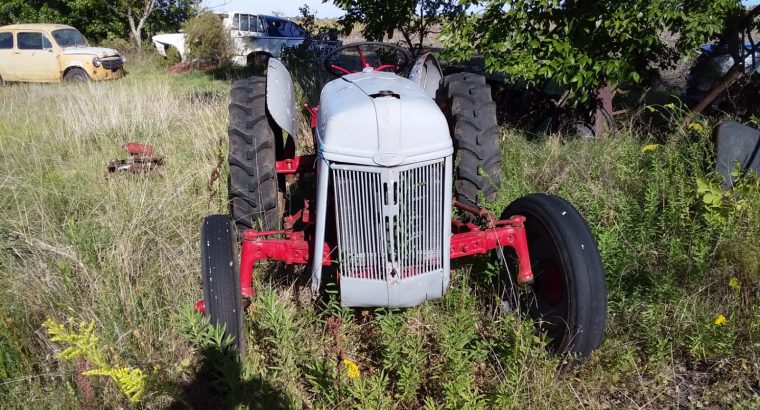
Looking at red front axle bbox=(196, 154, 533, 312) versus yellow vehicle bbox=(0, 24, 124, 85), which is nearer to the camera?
red front axle bbox=(196, 154, 533, 312)

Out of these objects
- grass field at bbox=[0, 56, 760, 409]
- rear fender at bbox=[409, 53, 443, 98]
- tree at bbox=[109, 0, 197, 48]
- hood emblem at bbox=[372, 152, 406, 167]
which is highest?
tree at bbox=[109, 0, 197, 48]

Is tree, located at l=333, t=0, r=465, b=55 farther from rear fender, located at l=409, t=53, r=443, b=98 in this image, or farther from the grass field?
the grass field

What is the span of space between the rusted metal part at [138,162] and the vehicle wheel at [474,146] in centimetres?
252

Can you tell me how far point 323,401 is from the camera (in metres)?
2.37

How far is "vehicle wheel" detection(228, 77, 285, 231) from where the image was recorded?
129 inches

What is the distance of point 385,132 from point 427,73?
1.85m

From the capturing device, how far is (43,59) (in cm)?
1290

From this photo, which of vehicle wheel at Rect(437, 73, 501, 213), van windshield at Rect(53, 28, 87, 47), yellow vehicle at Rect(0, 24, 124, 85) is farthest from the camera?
van windshield at Rect(53, 28, 87, 47)

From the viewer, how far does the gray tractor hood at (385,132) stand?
239 centimetres

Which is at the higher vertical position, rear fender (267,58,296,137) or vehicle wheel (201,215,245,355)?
rear fender (267,58,296,137)

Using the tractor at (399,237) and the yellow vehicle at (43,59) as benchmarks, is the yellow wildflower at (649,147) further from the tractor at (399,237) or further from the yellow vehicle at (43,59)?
the yellow vehicle at (43,59)

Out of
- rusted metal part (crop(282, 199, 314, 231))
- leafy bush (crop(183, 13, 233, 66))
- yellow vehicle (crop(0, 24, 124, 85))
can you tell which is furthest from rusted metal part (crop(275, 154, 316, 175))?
leafy bush (crop(183, 13, 233, 66))

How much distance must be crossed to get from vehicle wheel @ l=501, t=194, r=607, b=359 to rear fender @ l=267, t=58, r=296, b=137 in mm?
1490

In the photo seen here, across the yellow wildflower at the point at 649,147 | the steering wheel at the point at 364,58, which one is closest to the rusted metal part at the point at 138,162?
the steering wheel at the point at 364,58
